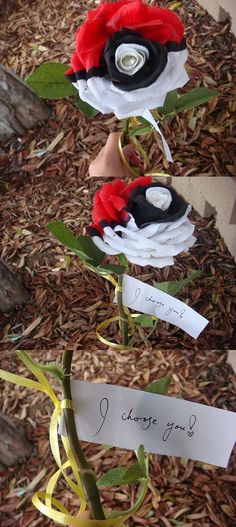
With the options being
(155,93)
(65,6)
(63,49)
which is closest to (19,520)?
(155,93)

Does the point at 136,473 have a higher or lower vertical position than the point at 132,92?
lower

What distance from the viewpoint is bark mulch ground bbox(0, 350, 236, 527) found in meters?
0.60

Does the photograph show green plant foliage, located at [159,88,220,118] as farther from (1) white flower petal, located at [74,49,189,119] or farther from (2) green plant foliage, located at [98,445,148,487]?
(2) green plant foliage, located at [98,445,148,487]

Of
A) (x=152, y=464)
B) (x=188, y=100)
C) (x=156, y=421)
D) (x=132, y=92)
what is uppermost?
(x=132, y=92)

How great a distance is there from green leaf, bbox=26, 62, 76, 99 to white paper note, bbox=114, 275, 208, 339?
0.24 metres

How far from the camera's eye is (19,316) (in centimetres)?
80

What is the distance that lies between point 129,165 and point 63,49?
1.01 feet

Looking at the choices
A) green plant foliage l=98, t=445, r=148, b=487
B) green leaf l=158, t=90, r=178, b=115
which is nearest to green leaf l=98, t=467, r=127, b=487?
green plant foliage l=98, t=445, r=148, b=487

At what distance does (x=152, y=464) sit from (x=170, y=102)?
454 millimetres

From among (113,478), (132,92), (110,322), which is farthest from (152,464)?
(132,92)

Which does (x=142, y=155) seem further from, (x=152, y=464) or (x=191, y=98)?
(x=152, y=464)

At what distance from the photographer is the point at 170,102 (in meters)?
0.78

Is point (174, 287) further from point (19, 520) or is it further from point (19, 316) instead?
point (19, 520)

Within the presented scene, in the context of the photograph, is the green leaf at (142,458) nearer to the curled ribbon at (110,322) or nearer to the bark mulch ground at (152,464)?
the bark mulch ground at (152,464)
